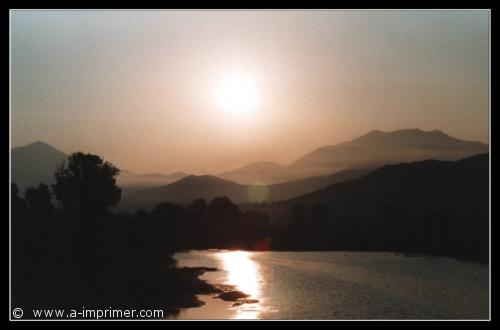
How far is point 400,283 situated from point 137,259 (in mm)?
25238


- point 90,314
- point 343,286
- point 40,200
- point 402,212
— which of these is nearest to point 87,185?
point 40,200

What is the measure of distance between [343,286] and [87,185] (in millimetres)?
32644

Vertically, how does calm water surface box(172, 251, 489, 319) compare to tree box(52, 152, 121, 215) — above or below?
below

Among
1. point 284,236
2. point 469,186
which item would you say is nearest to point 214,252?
point 284,236

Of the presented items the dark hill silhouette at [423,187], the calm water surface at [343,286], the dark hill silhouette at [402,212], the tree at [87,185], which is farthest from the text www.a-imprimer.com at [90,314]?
the tree at [87,185]

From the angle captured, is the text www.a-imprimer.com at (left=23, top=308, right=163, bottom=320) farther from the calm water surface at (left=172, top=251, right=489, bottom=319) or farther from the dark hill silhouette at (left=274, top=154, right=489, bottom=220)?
the dark hill silhouette at (left=274, top=154, right=489, bottom=220)

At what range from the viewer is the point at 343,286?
54.8 m

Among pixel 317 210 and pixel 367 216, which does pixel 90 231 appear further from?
pixel 367 216

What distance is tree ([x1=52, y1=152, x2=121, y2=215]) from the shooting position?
6762 cm

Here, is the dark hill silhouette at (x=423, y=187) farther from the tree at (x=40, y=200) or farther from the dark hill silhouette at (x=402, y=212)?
the tree at (x=40, y=200)

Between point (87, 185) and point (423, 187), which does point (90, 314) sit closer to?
point (87, 185)

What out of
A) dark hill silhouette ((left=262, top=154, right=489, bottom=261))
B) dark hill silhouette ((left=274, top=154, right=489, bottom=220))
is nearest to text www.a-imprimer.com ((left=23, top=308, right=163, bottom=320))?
dark hill silhouette ((left=262, top=154, right=489, bottom=261))

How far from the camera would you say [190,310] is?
130ft

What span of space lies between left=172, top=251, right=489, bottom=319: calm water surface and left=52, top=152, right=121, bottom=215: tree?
11153 millimetres
